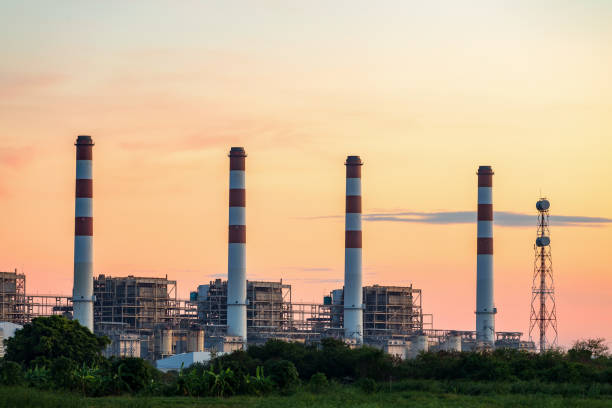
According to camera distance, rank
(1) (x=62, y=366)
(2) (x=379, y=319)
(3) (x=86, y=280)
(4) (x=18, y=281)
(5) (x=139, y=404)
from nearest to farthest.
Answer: (5) (x=139, y=404)
(1) (x=62, y=366)
(3) (x=86, y=280)
(4) (x=18, y=281)
(2) (x=379, y=319)

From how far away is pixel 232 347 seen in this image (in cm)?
6638

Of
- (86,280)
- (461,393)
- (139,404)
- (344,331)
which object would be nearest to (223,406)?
(139,404)

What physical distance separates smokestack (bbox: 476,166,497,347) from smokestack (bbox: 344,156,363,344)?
7.91m

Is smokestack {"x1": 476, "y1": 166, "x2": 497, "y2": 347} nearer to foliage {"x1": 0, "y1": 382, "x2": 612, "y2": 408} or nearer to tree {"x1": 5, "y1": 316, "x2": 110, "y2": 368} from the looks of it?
tree {"x1": 5, "y1": 316, "x2": 110, "y2": 368}

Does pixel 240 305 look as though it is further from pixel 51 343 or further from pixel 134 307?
pixel 51 343

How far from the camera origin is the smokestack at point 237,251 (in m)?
66.0

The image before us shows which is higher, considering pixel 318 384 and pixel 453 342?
pixel 318 384

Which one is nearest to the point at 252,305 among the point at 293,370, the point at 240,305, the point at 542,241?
the point at 240,305

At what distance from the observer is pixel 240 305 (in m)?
68.2

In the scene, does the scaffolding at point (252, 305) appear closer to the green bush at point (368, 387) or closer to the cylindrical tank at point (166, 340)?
the cylindrical tank at point (166, 340)

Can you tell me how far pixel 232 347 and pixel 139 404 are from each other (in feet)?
Result: 133

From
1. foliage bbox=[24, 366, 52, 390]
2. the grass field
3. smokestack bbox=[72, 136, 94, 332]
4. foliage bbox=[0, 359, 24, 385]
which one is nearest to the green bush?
the grass field

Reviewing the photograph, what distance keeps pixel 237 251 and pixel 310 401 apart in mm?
39479

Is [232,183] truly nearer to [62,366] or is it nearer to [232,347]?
Answer: [232,347]
